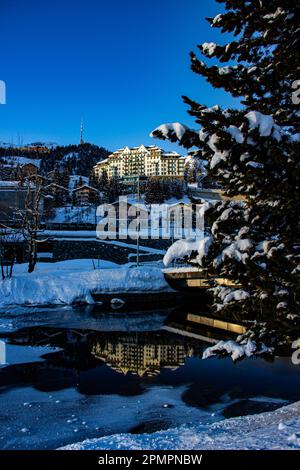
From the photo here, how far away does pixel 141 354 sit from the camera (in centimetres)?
1609

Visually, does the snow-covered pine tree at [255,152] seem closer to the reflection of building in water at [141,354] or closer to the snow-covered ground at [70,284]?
the reflection of building in water at [141,354]

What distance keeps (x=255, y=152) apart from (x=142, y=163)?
12314 centimetres

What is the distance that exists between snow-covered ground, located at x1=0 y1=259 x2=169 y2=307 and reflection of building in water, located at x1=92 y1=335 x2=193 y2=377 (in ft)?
32.0

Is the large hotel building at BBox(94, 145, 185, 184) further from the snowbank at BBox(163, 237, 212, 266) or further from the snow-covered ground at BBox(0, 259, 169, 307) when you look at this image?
the snowbank at BBox(163, 237, 212, 266)

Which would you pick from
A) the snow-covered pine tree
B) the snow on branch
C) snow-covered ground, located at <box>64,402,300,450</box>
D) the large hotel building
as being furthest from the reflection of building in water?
the large hotel building

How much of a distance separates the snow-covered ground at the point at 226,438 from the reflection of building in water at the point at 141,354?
6.24m

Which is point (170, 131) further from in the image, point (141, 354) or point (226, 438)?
point (141, 354)

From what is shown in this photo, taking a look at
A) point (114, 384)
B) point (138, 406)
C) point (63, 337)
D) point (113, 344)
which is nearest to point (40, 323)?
point (63, 337)

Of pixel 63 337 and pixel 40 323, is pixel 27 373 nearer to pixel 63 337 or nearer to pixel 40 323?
pixel 63 337

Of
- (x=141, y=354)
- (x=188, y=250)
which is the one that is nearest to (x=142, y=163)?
(x=141, y=354)

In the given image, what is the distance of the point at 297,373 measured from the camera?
Result: 13531 millimetres

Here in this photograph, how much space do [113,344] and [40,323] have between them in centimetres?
588

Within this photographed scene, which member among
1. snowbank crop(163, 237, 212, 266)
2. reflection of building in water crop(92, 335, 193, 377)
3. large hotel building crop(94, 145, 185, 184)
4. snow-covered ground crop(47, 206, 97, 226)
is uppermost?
large hotel building crop(94, 145, 185, 184)

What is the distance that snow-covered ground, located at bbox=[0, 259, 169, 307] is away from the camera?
27.4m
